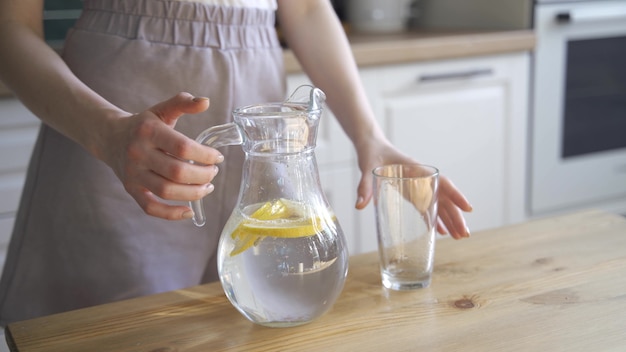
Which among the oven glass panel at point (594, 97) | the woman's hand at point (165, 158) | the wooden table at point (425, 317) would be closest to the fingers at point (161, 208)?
the woman's hand at point (165, 158)

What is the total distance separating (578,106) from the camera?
226 centimetres

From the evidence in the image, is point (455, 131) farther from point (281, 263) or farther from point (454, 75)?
point (281, 263)

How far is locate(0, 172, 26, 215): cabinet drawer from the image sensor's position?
1624 mm

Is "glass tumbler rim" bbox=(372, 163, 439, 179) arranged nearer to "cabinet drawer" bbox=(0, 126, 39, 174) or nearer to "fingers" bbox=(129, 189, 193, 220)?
"fingers" bbox=(129, 189, 193, 220)

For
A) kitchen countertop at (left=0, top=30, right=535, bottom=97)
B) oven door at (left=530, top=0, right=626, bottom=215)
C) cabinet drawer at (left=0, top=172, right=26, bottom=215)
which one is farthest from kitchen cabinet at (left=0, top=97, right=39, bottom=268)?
oven door at (left=530, top=0, right=626, bottom=215)

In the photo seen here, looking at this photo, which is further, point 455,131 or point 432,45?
point 455,131

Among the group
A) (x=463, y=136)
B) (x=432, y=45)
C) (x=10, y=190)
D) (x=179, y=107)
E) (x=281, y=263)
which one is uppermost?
(x=179, y=107)

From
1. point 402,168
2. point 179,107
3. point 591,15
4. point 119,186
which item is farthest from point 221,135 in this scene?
point 591,15

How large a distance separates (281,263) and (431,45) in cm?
141

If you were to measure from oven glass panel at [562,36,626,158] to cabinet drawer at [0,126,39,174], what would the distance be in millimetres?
1461

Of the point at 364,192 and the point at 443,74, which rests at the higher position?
the point at 364,192

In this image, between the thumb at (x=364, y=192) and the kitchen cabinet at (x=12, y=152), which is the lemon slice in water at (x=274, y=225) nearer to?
the thumb at (x=364, y=192)

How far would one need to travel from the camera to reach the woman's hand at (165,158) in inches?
24.9

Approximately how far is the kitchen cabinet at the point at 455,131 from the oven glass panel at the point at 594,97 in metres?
0.17
